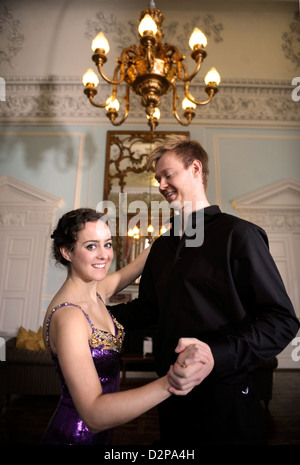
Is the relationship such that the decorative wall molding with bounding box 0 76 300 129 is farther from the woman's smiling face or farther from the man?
the man

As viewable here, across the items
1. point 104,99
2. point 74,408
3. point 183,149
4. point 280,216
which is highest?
point 104,99

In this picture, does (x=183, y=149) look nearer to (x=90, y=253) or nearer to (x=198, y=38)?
(x=90, y=253)

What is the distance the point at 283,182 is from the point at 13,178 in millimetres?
4912

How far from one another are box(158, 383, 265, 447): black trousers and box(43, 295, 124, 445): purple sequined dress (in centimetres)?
37

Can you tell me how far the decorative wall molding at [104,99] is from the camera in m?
5.59

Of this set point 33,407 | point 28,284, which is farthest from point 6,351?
Result: point 28,284

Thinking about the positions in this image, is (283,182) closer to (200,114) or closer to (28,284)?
(200,114)

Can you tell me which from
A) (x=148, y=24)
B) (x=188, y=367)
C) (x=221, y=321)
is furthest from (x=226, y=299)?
(x=148, y=24)

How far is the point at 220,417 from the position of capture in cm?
118

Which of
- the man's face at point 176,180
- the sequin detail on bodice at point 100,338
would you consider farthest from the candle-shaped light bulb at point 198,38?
the sequin detail on bodice at point 100,338

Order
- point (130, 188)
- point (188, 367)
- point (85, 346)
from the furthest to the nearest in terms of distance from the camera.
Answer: point (130, 188) < point (85, 346) < point (188, 367)

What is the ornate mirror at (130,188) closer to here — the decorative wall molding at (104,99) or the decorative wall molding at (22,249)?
the decorative wall molding at (104,99)

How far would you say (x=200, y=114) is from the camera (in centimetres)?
557

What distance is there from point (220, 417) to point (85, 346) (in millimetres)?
612
